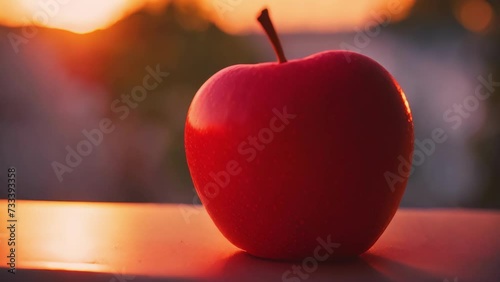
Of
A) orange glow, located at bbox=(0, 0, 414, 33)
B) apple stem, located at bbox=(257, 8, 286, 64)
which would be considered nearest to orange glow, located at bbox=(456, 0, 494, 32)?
orange glow, located at bbox=(0, 0, 414, 33)

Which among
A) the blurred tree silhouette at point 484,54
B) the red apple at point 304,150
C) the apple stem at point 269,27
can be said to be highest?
the apple stem at point 269,27

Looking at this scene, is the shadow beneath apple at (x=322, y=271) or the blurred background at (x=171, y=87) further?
the blurred background at (x=171, y=87)

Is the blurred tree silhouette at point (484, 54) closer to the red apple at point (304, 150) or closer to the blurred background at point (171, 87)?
the blurred background at point (171, 87)

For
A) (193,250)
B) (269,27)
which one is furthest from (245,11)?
(193,250)

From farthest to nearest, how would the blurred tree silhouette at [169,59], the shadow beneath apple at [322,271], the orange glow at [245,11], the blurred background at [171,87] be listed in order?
the blurred tree silhouette at [169,59], the blurred background at [171,87], the orange glow at [245,11], the shadow beneath apple at [322,271]

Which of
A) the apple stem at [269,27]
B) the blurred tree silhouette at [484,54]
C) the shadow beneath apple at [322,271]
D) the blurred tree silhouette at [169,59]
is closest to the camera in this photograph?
the shadow beneath apple at [322,271]

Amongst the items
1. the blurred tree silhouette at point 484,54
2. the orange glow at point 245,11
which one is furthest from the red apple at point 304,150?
the blurred tree silhouette at point 484,54
